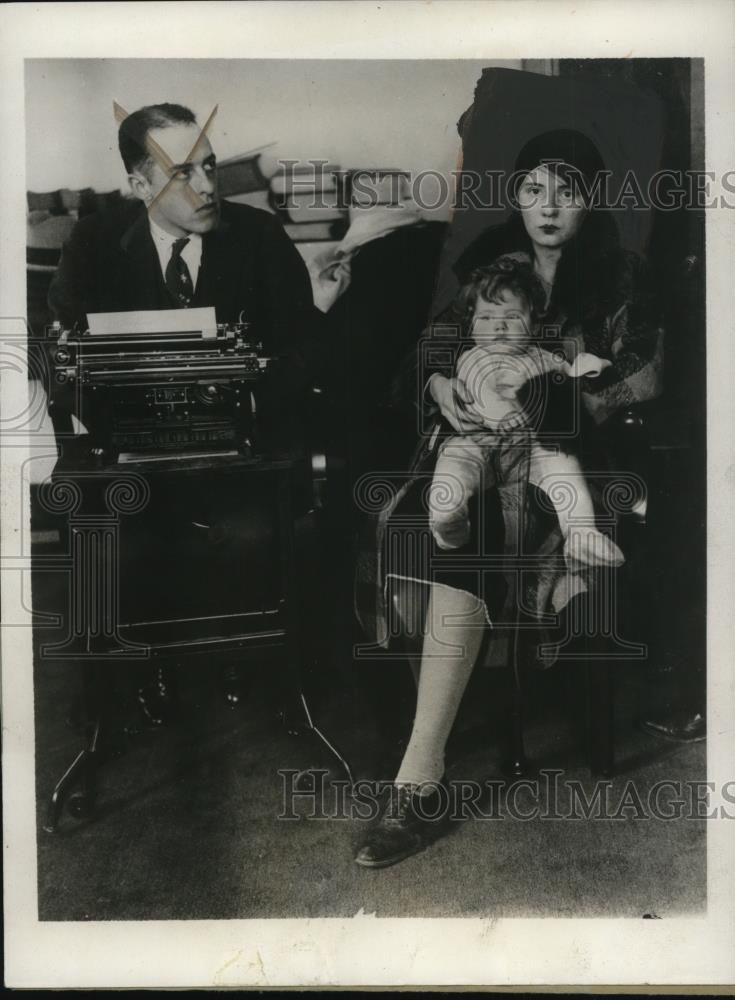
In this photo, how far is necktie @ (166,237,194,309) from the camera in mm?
2484

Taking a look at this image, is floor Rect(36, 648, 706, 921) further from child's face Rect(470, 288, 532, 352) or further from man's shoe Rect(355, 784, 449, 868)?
child's face Rect(470, 288, 532, 352)

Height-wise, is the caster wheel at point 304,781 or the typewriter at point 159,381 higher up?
the typewriter at point 159,381

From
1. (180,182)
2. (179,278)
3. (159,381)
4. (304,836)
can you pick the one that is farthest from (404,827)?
(180,182)

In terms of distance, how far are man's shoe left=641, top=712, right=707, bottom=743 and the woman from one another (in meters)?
0.47

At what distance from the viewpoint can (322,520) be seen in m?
2.50

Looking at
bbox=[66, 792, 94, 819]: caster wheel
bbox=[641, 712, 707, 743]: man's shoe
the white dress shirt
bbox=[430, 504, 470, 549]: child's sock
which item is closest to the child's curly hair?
bbox=[430, 504, 470, 549]: child's sock

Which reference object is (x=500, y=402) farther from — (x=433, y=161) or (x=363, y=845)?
(x=363, y=845)

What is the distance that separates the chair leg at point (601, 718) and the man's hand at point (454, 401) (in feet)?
2.64

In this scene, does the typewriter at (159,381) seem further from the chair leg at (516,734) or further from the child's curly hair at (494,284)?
the chair leg at (516,734)

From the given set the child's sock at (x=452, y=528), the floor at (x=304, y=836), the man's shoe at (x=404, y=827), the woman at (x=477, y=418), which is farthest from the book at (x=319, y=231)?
the man's shoe at (x=404, y=827)

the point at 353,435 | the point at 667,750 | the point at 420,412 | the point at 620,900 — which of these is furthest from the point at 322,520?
the point at 620,900

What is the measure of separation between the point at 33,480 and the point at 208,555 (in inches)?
22.2

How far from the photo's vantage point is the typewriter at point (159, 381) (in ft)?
7.98

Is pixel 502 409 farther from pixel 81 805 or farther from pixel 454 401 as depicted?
pixel 81 805
